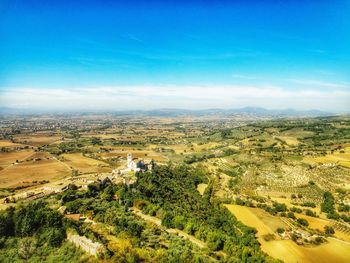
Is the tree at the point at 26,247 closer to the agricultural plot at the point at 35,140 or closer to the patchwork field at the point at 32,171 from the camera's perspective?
the patchwork field at the point at 32,171

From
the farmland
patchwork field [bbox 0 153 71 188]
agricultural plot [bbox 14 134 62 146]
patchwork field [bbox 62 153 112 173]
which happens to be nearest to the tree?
the farmland

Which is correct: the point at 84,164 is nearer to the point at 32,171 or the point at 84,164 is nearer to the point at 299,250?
the point at 32,171

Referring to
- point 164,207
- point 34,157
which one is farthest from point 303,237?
point 34,157

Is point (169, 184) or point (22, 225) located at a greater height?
point (22, 225)

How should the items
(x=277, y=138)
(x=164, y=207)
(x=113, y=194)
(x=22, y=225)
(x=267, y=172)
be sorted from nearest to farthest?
1. (x=22, y=225)
2. (x=164, y=207)
3. (x=113, y=194)
4. (x=267, y=172)
5. (x=277, y=138)

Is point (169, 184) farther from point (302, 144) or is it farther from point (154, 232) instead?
point (302, 144)

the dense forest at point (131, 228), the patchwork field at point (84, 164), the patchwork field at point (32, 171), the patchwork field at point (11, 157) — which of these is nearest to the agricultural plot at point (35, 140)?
the patchwork field at point (11, 157)

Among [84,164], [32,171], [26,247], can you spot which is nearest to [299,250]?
[26,247]

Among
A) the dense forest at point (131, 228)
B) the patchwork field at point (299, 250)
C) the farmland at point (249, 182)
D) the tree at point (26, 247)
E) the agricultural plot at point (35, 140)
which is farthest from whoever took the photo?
the agricultural plot at point (35, 140)

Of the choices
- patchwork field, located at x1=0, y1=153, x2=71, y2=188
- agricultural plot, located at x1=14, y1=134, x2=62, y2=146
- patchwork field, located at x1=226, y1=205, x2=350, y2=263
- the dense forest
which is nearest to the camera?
the dense forest

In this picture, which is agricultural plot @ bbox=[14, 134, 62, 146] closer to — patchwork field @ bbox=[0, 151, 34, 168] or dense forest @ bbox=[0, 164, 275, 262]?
patchwork field @ bbox=[0, 151, 34, 168]

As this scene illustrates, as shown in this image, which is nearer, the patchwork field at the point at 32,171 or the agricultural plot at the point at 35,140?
the patchwork field at the point at 32,171
